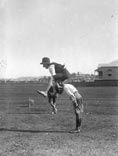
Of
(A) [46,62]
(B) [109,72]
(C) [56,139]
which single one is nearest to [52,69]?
(A) [46,62]

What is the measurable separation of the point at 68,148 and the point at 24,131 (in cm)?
239

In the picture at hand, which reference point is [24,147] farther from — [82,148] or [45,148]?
[82,148]

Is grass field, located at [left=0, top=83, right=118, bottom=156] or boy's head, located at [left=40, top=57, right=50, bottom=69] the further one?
boy's head, located at [left=40, top=57, right=50, bottom=69]

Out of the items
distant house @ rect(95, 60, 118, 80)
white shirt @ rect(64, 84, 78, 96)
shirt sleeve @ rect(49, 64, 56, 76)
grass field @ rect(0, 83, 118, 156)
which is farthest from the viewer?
distant house @ rect(95, 60, 118, 80)

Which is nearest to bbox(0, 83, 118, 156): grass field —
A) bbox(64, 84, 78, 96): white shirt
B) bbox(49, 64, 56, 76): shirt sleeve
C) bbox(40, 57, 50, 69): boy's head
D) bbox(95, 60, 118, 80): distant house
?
bbox(64, 84, 78, 96): white shirt

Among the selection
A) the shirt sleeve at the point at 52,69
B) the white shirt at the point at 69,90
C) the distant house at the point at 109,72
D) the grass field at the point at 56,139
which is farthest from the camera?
the distant house at the point at 109,72

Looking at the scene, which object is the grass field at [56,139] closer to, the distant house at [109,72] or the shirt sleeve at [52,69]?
the shirt sleeve at [52,69]

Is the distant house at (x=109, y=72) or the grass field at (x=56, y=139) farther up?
the distant house at (x=109, y=72)

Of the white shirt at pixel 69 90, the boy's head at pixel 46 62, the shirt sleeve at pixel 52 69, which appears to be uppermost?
the boy's head at pixel 46 62

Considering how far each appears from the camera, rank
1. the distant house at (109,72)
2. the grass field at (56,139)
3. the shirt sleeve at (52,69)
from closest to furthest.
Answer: the grass field at (56,139)
the shirt sleeve at (52,69)
the distant house at (109,72)

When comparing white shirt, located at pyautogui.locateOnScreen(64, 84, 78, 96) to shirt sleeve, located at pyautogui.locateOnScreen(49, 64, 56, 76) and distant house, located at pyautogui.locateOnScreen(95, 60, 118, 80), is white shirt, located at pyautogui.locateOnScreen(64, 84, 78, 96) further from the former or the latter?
distant house, located at pyautogui.locateOnScreen(95, 60, 118, 80)

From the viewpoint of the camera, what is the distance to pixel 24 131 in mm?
8148

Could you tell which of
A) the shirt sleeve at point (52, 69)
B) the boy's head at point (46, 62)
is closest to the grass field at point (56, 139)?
the shirt sleeve at point (52, 69)

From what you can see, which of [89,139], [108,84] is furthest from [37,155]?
[108,84]
